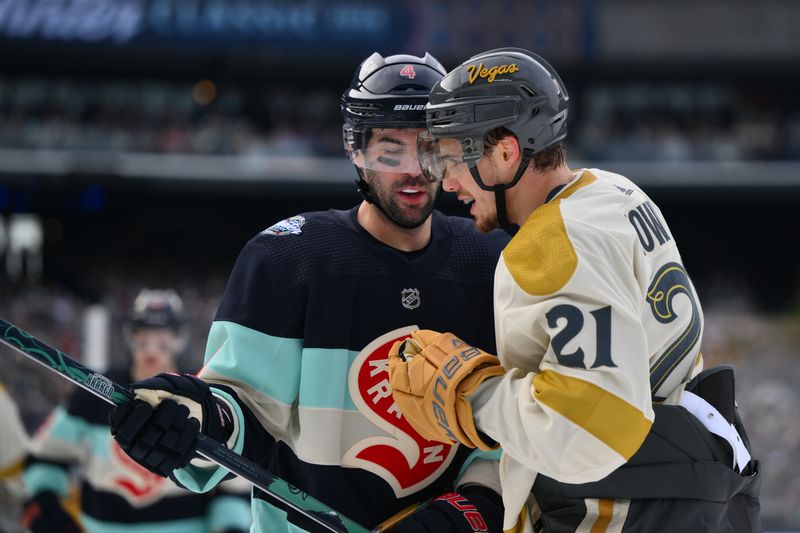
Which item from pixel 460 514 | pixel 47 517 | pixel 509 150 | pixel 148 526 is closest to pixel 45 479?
pixel 47 517

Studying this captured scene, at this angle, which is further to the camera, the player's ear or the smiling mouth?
the smiling mouth

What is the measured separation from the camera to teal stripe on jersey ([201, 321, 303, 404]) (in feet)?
7.09

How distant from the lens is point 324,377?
7.16ft

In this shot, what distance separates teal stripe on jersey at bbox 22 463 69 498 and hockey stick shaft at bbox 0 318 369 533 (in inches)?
91.0

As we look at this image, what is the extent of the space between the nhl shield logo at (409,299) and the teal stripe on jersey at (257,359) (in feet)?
0.77

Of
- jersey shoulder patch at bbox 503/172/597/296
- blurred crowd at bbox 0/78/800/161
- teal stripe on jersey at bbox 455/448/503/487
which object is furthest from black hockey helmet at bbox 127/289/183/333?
blurred crowd at bbox 0/78/800/161

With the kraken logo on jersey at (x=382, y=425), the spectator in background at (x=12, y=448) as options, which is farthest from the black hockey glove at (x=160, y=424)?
the spectator in background at (x=12, y=448)

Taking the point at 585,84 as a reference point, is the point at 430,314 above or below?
above

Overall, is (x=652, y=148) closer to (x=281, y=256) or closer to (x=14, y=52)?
(x=14, y=52)

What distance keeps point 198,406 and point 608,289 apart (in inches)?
32.2

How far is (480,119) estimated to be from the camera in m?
1.97

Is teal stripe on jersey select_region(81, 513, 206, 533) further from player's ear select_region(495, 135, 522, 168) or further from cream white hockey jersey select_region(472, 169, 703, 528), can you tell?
player's ear select_region(495, 135, 522, 168)

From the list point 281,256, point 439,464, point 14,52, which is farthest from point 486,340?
point 14,52

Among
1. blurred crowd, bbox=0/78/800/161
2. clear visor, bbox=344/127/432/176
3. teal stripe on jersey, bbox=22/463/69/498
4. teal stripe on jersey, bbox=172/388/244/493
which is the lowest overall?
blurred crowd, bbox=0/78/800/161
